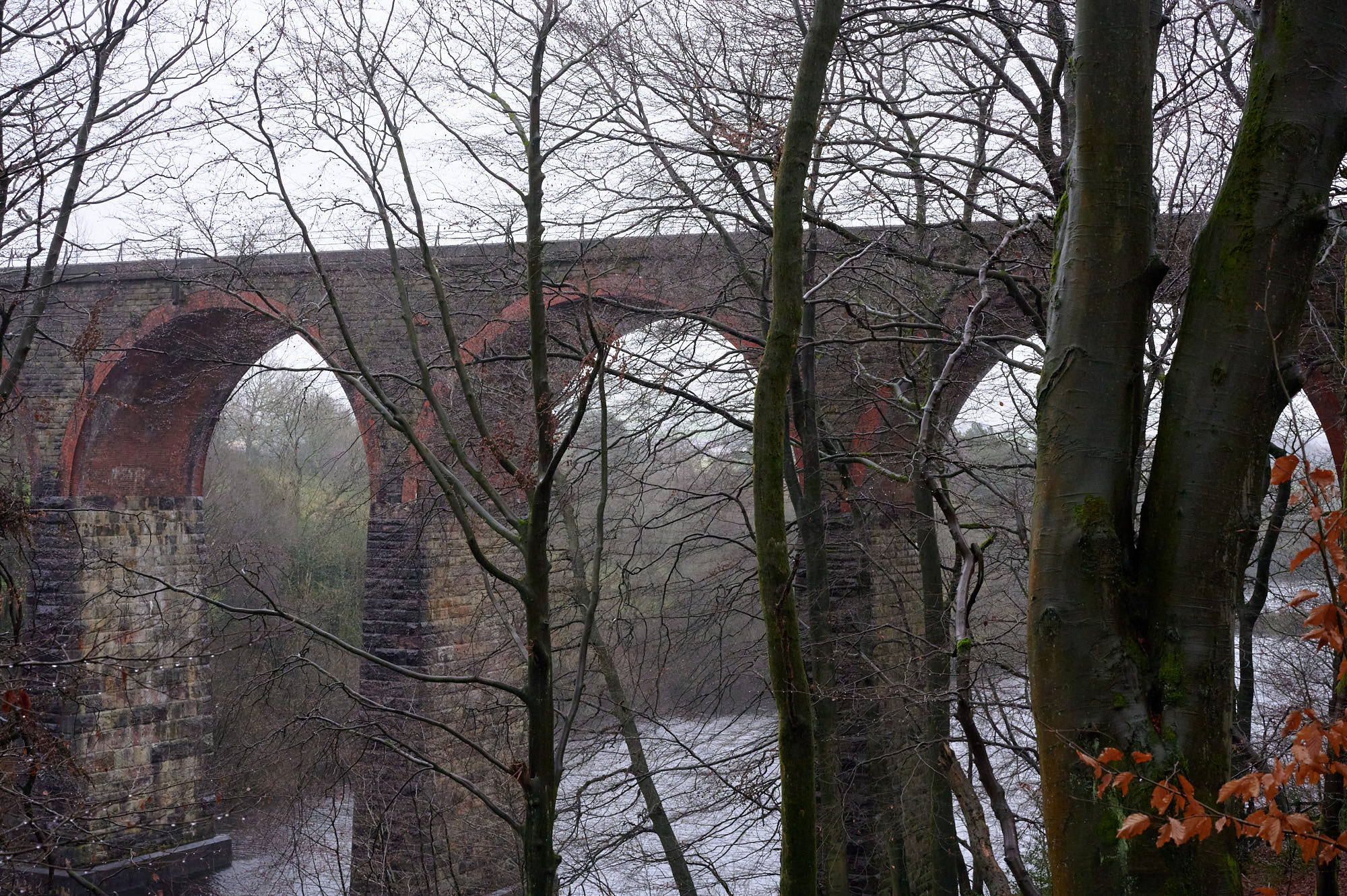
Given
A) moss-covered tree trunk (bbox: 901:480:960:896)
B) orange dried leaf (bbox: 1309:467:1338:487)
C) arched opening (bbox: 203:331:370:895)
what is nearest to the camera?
orange dried leaf (bbox: 1309:467:1338:487)

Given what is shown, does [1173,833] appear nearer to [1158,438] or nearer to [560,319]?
[1158,438]

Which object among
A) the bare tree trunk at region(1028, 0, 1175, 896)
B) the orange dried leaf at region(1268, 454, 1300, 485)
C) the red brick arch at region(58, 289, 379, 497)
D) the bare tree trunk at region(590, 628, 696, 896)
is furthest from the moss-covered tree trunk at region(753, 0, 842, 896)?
the red brick arch at region(58, 289, 379, 497)

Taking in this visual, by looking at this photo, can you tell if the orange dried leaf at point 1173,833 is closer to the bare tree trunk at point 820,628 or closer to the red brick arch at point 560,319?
the red brick arch at point 560,319

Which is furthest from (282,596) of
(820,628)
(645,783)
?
(820,628)

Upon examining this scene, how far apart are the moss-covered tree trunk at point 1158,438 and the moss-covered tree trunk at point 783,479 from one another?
2.24ft

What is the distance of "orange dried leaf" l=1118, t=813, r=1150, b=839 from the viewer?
1.69m

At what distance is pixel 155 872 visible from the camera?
13.2 metres

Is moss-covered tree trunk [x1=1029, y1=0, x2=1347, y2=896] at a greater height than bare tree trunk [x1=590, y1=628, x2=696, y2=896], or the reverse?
moss-covered tree trunk [x1=1029, y1=0, x2=1347, y2=896]

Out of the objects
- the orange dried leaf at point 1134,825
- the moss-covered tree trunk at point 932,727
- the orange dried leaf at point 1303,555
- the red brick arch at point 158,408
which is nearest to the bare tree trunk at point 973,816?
the orange dried leaf at point 1134,825

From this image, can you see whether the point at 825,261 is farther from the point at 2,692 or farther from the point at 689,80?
the point at 2,692

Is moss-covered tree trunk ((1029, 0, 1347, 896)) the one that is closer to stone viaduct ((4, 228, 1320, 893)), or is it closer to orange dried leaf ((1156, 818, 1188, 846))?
orange dried leaf ((1156, 818, 1188, 846))

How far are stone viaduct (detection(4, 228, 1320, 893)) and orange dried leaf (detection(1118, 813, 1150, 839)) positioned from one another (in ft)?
11.8

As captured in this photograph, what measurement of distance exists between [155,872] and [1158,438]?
14.4 m

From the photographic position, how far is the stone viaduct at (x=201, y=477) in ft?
24.4
